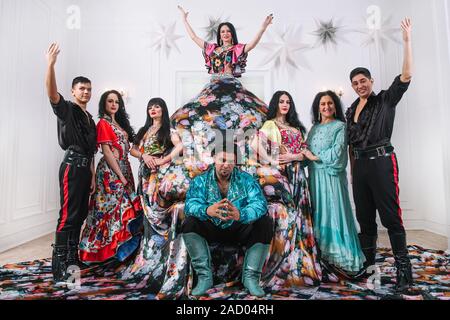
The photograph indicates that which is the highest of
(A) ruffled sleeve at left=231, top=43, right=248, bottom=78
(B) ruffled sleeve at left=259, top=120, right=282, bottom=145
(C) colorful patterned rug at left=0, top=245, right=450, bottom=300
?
(A) ruffled sleeve at left=231, top=43, right=248, bottom=78

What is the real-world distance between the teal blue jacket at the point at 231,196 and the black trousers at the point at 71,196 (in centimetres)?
87

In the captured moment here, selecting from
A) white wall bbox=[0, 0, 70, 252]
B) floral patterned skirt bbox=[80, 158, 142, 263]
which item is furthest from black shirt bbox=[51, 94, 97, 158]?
white wall bbox=[0, 0, 70, 252]

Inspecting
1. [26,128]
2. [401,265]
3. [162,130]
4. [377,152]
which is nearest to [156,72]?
[162,130]

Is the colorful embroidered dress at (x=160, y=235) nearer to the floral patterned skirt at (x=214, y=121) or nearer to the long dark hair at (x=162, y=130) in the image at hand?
the long dark hair at (x=162, y=130)

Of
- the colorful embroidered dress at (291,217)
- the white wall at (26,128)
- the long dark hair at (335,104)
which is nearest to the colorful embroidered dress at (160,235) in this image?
the colorful embroidered dress at (291,217)

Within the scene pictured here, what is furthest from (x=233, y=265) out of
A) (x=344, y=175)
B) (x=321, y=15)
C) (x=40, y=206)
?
(x=40, y=206)

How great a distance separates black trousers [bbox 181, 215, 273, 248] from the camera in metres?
1.71

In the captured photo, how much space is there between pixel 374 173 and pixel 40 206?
3.75m

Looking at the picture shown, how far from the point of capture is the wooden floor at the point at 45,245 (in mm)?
2711

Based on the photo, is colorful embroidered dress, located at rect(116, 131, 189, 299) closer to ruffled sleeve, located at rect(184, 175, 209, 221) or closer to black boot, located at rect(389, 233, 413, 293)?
ruffled sleeve, located at rect(184, 175, 209, 221)

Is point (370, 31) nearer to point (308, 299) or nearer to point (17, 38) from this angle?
point (308, 299)

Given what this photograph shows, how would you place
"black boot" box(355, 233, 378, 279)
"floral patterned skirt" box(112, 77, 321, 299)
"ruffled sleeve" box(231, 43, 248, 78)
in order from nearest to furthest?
"floral patterned skirt" box(112, 77, 321, 299) → "black boot" box(355, 233, 378, 279) → "ruffled sleeve" box(231, 43, 248, 78)

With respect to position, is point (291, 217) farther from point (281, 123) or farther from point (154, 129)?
point (154, 129)

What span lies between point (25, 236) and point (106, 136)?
6.63 feet
